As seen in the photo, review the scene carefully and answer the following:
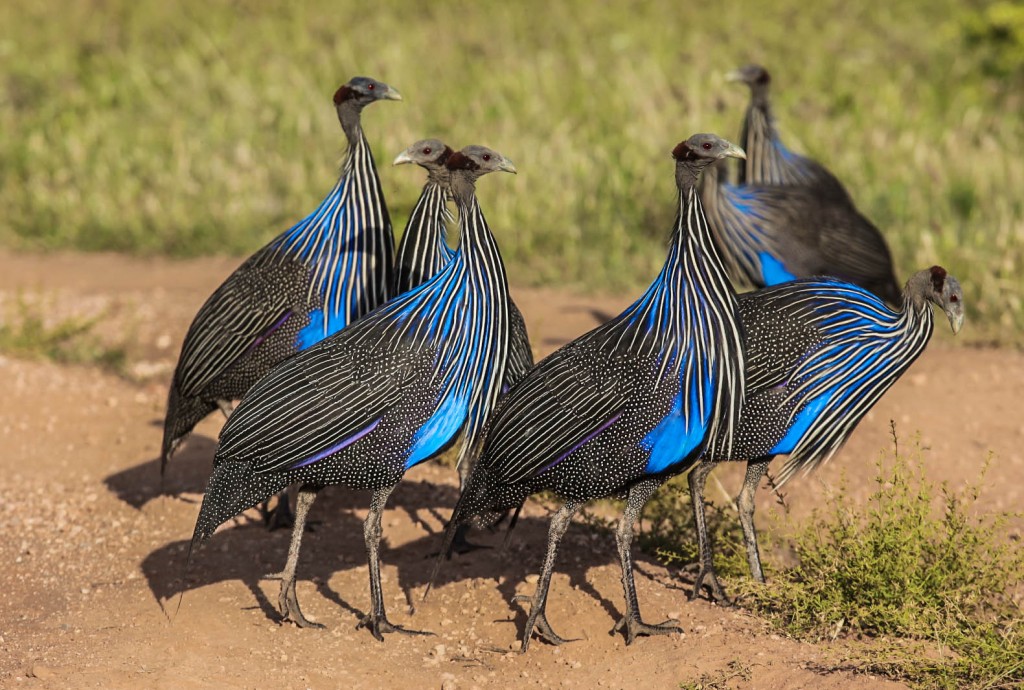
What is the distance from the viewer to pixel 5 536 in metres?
5.60

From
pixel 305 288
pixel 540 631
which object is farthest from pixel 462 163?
pixel 540 631

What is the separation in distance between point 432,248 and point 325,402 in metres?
0.94

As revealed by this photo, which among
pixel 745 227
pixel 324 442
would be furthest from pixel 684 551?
pixel 745 227

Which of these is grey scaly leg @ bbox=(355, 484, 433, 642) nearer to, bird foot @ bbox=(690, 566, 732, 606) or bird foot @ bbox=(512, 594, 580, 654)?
bird foot @ bbox=(512, 594, 580, 654)

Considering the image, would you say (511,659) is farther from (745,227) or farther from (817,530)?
(745,227)

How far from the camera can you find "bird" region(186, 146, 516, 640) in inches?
179

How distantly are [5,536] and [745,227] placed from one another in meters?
3.77

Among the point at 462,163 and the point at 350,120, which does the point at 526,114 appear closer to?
the point at 350,120

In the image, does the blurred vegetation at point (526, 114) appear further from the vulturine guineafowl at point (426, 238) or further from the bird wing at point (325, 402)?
the bird wing at point (325, 402)

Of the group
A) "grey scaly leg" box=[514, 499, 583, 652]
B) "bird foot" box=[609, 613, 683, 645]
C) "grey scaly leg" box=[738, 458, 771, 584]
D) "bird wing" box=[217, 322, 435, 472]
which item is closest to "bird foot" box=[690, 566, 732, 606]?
"grey scaly leg" box=[738, 458, 771, 584]

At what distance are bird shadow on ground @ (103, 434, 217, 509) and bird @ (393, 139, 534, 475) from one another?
1.53 meters

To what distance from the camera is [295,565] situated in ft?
15.6

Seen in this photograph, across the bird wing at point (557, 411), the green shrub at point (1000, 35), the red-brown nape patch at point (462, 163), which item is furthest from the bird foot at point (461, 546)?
the green shrub at point (1000, 35)

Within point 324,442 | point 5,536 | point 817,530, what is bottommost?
point 5,536
